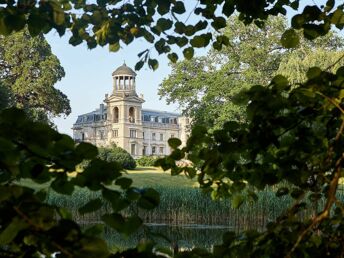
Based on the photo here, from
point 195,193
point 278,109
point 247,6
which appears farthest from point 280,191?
point 195,193

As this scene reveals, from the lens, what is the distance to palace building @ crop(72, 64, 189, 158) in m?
63.6

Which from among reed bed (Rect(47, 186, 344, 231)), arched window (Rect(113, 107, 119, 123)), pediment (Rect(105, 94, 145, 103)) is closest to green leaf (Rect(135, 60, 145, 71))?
reed bed (Rect(47, 186, 344, 231))

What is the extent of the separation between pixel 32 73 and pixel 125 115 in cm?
2947

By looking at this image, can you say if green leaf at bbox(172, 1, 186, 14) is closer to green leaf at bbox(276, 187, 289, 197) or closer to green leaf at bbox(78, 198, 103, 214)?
green leaf at bbox(276, 187, 289, 197)

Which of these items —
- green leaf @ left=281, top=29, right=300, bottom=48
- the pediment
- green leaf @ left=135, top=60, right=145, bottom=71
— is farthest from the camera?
the pediment

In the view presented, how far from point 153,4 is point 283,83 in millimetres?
1073

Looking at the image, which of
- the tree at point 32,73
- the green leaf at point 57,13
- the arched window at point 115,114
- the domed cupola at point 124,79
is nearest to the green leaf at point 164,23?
the green leaf at point 57,13

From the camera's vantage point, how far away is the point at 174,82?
33062mm

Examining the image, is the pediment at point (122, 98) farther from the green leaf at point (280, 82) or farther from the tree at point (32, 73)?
Result: the green leaf at point (280, 82)

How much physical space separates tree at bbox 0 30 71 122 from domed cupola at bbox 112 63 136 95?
23.2 m

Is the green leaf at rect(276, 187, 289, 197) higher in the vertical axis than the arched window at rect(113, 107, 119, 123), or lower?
lower

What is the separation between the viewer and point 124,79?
62344 millimetres

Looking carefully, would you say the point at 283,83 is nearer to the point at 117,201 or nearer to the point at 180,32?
the point at 117,201

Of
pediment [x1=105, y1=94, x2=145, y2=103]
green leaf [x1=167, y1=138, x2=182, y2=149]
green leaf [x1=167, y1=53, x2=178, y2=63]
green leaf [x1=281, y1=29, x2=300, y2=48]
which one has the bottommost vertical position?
green leaf [x1=167, y1=138, x2=182, y2=149]
